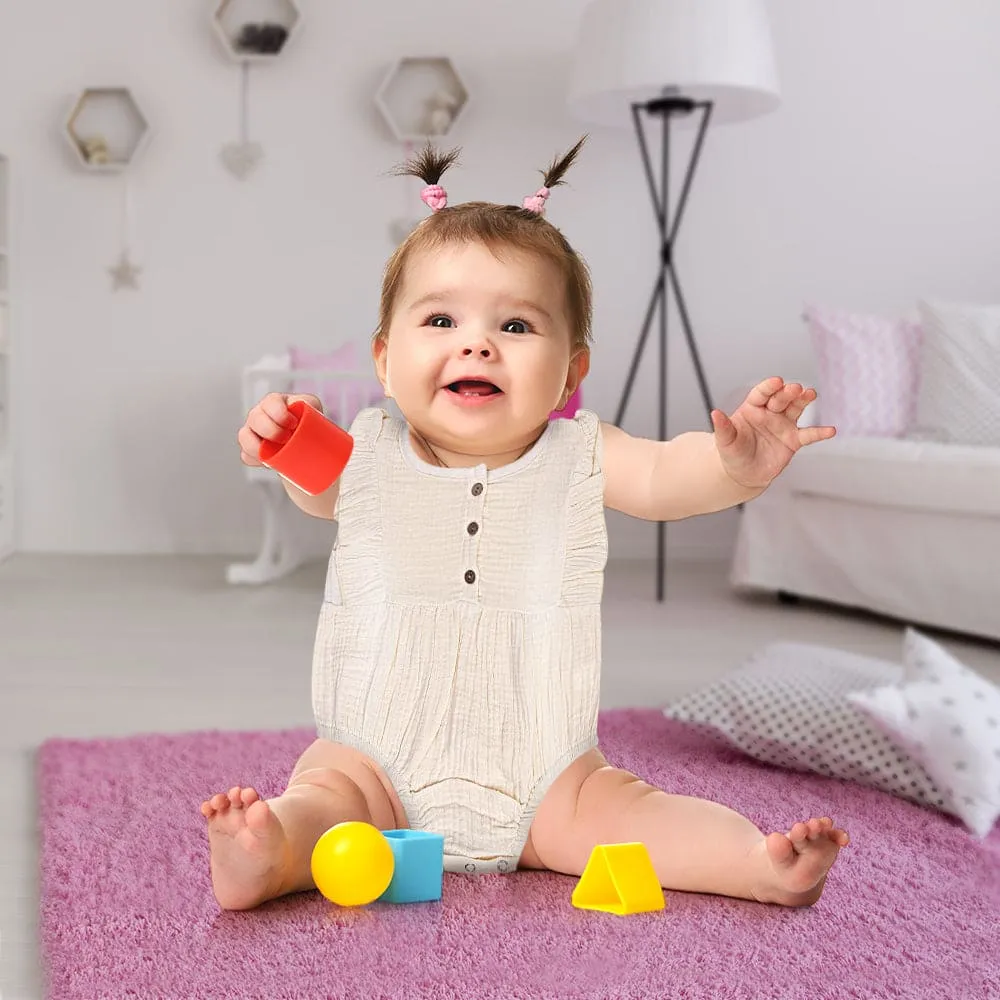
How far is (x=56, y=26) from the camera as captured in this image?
11.2 feet

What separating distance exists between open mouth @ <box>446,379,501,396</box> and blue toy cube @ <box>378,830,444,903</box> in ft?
1.16

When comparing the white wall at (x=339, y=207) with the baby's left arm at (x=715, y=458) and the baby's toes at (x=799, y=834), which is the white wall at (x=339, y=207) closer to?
the baby's left arm at (x=715, y=458)

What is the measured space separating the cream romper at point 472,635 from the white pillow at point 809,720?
16.2 inches

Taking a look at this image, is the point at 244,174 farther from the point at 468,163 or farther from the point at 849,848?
the point at 849,848

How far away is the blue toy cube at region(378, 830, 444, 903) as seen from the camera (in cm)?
104

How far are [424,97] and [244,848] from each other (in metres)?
2.88

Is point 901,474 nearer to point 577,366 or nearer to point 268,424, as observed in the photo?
point 577,366

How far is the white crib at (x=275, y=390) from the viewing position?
9.82ft

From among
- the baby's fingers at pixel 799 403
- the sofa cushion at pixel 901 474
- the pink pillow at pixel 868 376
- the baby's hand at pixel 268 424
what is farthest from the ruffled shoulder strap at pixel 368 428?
the pink pillow at pixel 868 376

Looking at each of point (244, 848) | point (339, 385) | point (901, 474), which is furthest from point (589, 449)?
point (339, 385)

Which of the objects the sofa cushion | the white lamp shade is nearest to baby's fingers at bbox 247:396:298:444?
the sofa cushion

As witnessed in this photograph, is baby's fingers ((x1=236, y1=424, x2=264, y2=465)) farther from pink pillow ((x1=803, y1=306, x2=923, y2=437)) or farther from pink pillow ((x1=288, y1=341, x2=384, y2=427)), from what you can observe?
pink pillow ((x1=803, y1=306, x2=923, y2=437))

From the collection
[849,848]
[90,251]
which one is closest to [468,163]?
[90,251]

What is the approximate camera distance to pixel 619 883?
40.6 inches
